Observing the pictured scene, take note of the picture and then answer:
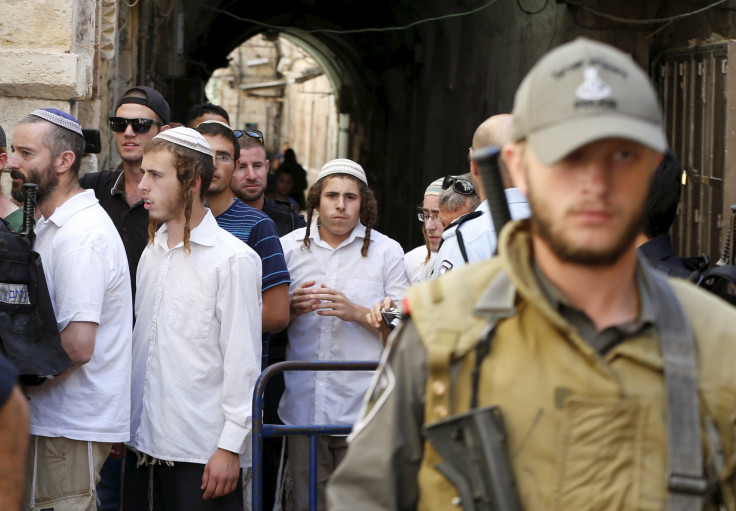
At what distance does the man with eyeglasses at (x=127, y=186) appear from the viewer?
15.3 ft

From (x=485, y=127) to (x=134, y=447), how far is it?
180 cm

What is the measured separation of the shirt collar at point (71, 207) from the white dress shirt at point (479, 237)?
145 cm

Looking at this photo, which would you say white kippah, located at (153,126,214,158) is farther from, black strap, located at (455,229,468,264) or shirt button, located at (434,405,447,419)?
shirt button, located at (434,405,447,419)

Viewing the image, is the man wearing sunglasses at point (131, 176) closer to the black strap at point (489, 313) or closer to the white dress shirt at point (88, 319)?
the white dress shirt at point (88, 319)

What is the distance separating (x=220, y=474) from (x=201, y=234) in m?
0.92

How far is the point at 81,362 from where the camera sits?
3643 millimetres

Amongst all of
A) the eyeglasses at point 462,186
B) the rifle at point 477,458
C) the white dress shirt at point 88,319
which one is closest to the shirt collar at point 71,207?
the white dress shirt at point 88,319

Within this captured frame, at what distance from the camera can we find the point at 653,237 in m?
3.29

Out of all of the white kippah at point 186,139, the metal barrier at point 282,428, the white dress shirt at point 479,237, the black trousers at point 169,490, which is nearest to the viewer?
the white dress shirt at point 479,237

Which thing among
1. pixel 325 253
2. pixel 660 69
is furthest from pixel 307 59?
pixel 325 253

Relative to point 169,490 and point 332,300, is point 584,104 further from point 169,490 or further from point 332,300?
point 332,300

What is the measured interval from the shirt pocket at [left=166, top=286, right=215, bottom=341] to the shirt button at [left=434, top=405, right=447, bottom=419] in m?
2.16

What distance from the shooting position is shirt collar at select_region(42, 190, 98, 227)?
3.80 meters

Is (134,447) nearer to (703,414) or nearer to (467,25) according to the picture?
(703,414)
